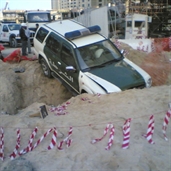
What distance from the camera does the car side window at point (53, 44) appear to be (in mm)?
8019

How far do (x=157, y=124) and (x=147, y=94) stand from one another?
1.29 m

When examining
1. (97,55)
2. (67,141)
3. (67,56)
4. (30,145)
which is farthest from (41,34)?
(67,141)

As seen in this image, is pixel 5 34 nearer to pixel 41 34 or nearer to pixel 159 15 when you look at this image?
pixel 41 34

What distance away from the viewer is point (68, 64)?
291 inches

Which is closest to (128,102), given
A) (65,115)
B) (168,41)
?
(65,115)

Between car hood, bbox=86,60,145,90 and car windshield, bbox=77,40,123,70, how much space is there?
0.68ft

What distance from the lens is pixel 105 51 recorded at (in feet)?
24.4

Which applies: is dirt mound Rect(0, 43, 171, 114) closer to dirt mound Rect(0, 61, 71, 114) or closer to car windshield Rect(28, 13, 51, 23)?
dirt mound Rect(0, 61, 71, 114)

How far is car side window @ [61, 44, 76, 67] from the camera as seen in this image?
721 cm

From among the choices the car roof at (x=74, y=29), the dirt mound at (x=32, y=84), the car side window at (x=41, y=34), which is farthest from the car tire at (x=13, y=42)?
the car roof at (x=74, y=29)

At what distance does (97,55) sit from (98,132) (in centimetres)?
333

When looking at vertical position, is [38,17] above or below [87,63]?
above

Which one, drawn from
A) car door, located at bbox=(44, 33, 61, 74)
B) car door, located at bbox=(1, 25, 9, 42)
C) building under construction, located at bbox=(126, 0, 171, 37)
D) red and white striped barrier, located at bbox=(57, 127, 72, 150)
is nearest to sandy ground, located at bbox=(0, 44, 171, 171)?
red and white striped barrier, located at bbox=(57, 127, 72, 150)

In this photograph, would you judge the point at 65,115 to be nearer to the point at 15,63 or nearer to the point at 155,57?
the point at 15,63
